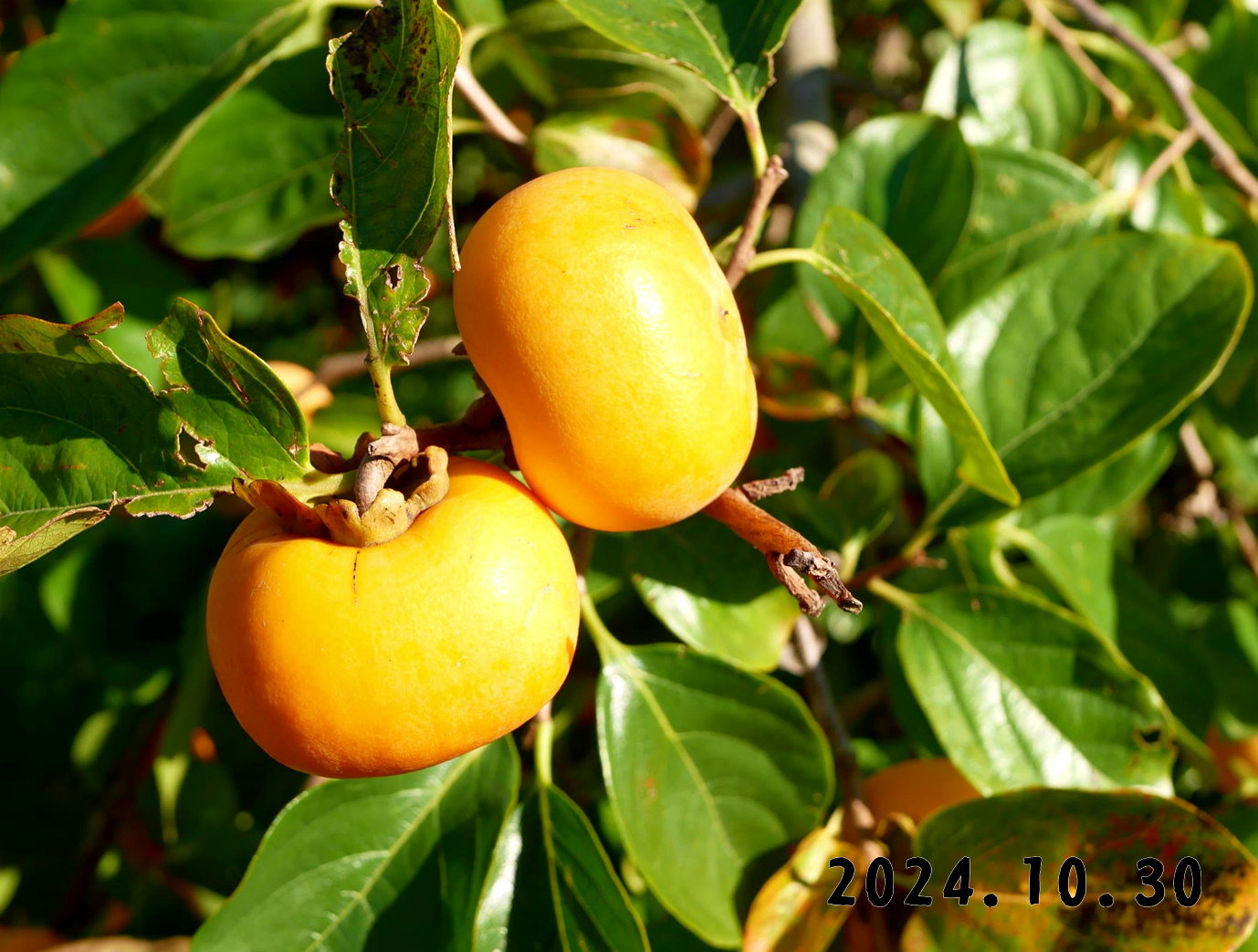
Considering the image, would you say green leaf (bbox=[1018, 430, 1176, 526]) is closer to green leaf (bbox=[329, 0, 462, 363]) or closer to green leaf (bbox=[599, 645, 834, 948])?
green leaf (bbox=[599, 645, 834, 948])

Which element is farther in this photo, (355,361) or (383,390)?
(355,361)

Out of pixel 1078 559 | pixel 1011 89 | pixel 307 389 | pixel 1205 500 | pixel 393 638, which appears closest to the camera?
pixel 393 638

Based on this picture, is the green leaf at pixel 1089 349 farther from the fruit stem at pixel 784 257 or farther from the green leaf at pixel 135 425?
the green leaf at pixel 135 425

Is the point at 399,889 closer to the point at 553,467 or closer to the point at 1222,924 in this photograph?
the point at 553,467

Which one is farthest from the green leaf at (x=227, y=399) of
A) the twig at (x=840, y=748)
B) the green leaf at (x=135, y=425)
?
the twig at (x=840, y=748)

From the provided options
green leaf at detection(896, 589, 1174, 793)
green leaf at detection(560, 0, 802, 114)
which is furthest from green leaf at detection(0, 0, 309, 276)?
green leaf at detection(896, 589, 1174, 793)

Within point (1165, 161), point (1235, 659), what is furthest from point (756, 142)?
point (1235, 659)

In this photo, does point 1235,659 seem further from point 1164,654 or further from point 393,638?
point 393,638
